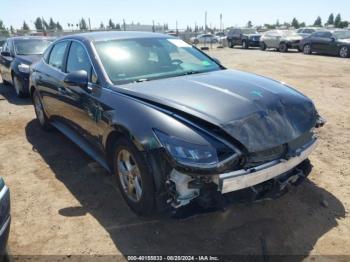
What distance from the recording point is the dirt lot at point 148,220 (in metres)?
3.12

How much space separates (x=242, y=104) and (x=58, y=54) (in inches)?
130

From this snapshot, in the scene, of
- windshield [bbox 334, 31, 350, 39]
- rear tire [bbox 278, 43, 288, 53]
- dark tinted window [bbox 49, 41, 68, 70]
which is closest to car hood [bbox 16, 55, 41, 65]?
dark tinted window [bbox 49, 41, 68, 70]

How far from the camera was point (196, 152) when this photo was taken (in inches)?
111

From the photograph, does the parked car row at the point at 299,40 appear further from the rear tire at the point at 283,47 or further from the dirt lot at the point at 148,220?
the dirt lot at the point at 148,220

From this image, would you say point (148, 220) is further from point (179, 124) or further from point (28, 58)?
point (28, 58)

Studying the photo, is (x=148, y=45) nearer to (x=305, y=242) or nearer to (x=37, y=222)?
(x=37, y=222)

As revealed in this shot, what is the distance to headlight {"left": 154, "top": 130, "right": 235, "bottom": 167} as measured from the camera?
9.12 feet

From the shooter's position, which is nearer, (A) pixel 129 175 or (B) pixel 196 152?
(B) pixel 196 152

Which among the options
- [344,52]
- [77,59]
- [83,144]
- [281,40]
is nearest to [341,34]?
[344,52]

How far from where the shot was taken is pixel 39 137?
618cm

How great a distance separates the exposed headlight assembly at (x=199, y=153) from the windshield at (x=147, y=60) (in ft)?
4.21

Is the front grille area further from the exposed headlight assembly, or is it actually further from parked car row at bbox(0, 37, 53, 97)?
parked car row at bbox(0, 37, 53, 97)

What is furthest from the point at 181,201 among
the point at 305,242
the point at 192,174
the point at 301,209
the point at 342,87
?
the point at 342,87

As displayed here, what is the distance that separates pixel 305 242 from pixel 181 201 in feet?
3.84
